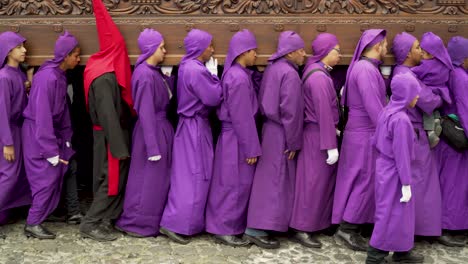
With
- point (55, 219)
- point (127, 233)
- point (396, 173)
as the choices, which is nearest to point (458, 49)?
point (396, 173)

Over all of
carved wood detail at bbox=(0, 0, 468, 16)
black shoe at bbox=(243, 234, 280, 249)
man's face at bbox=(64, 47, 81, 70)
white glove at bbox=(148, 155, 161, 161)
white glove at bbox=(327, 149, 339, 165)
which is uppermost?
carved wood detail at bbox=(0, 0, 468, 16)

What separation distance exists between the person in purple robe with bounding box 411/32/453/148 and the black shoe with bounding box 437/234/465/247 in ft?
3.09

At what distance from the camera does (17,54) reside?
222 inches

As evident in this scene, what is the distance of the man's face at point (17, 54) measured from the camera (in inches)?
221

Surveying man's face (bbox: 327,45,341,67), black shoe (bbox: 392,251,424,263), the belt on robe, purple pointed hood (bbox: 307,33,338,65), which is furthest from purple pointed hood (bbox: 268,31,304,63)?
black shoe (bbox: 392,251,424,263)

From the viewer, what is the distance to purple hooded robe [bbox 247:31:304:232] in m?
5.39

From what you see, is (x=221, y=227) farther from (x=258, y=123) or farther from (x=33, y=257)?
(x=33, y=257)

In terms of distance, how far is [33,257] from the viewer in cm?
526

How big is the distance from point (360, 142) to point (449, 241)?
53.2 inches

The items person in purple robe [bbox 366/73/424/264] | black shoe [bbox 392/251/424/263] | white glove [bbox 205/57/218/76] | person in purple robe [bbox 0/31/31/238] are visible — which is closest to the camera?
person in purple robe [bbox 366/73/424/264]

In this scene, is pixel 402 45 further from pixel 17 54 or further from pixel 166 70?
pixel 17 54

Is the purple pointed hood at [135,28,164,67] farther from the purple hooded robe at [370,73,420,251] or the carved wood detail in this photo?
the purple hooded robe at [370,73,420,251]

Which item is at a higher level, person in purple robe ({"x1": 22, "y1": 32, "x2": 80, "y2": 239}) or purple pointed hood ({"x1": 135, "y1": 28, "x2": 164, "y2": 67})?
purple pointed hood ({"x1": 135, "y1": 28, "x2": 164, "y2": 67})

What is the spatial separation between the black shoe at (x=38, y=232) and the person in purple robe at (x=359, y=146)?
2.83 metres
